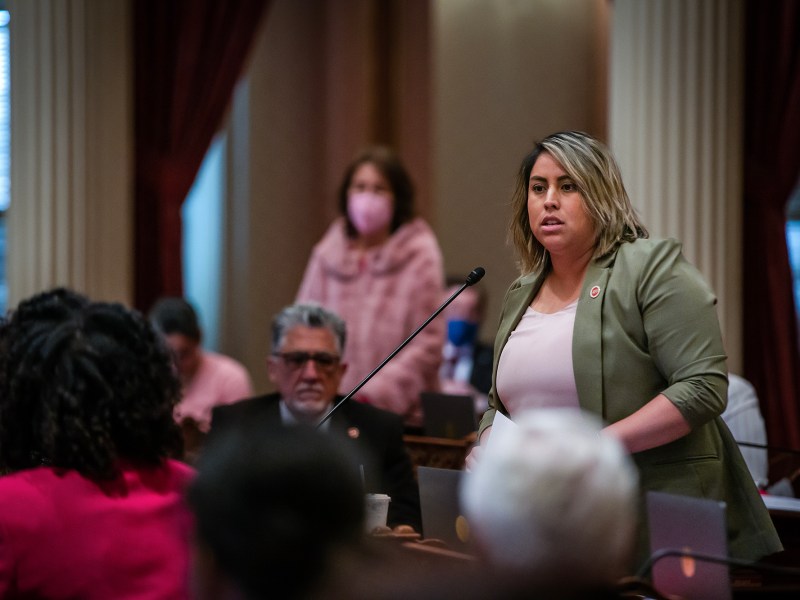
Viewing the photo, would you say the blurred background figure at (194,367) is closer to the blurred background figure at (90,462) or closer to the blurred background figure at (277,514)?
the blurred background figure at (90,462)

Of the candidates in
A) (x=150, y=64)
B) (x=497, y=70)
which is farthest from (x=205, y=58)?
(x=497, y=70)

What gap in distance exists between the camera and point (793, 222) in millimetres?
5559

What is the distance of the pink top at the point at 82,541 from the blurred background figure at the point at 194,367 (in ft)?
8.56

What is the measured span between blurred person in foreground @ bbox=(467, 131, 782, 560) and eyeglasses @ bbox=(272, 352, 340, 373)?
37.3 inches

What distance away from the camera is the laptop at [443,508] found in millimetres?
2139

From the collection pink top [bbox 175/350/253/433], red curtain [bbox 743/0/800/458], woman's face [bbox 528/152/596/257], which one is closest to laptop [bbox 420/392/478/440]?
pink top [bbox 175/350/253/433]

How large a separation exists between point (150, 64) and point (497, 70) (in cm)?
183

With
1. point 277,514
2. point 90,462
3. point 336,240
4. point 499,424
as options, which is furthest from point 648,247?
point 336,240

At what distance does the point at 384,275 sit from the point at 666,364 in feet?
7.37

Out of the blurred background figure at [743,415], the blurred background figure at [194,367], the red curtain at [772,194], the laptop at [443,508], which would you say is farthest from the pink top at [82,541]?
the red curtain at [772,194]

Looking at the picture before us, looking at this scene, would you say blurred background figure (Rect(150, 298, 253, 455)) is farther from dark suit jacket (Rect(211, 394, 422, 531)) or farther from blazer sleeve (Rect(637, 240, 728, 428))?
blazer sleeve (Rect(637, 240, 728, 428))

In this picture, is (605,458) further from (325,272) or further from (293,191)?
(293,191)

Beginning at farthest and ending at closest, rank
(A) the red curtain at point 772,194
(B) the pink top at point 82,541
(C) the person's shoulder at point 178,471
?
(A) the red curtain at point 772,194
(C) the person's shoulder at point 178,471
(B) the pink top at point 82,541

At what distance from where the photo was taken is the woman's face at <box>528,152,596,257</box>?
2334 mm
